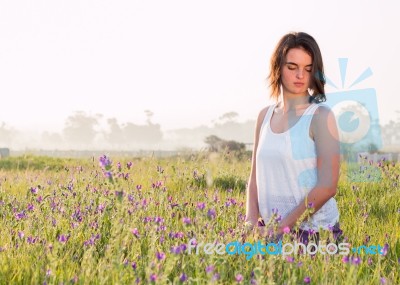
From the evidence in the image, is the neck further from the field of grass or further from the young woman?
the field of grass

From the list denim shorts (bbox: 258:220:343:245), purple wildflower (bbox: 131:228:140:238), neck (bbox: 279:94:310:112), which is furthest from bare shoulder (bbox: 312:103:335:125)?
purple wildflower (bbox: 131:228:140:238)

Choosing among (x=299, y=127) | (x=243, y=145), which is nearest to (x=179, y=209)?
(x=299, y=127)

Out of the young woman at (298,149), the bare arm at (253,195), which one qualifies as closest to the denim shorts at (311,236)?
the young woman at (298,149)

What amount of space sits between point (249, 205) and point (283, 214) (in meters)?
0.34

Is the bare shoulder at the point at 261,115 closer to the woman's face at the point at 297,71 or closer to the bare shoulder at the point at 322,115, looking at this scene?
the woman's face at the point at 297,71

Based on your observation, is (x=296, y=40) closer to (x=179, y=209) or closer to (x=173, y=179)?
(x=179, y=209)

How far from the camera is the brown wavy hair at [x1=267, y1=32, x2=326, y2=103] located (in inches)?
146

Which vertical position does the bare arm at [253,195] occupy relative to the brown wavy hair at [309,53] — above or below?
below

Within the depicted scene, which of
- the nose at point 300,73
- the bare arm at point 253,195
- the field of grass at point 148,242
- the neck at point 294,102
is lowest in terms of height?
the field of grass at point 148,242

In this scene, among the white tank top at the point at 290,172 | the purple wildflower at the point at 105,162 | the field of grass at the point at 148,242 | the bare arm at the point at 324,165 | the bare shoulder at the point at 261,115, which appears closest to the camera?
the field of grass at the point at 148,242

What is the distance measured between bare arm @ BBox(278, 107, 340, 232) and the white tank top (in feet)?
0.30

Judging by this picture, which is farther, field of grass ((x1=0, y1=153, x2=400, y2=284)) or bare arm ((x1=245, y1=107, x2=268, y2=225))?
bare arm ((x1=245, y1=107, x2=268, y2=225))

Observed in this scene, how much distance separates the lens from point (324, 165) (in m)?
3.55

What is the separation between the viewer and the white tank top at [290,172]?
3682 millimetres
